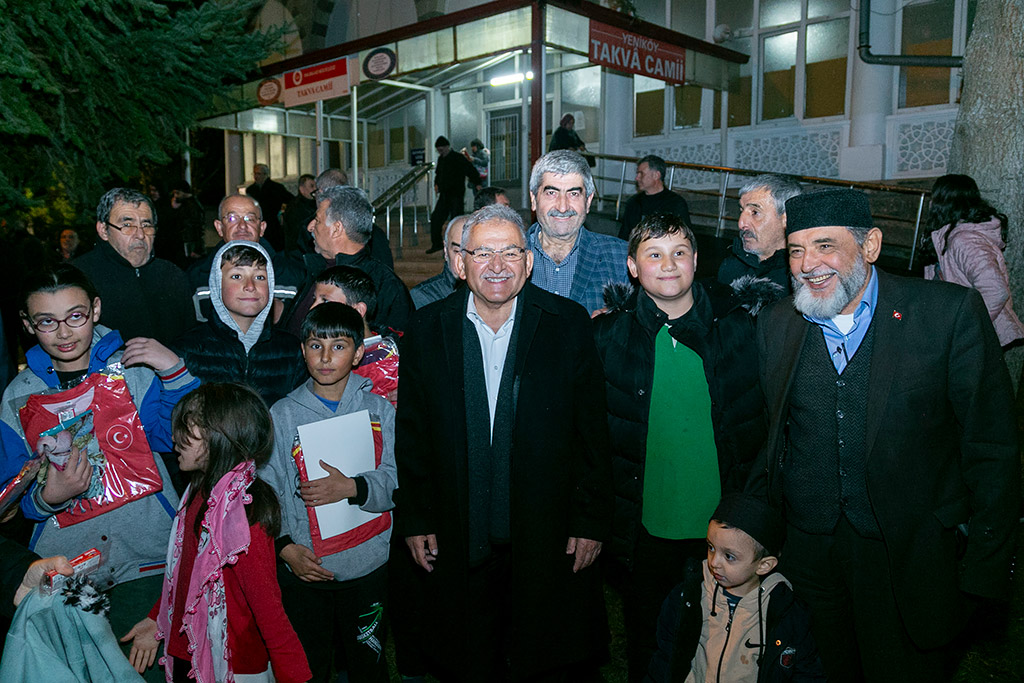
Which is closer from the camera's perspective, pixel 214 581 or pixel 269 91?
pixel 214 581

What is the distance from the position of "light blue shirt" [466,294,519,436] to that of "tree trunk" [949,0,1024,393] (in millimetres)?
4662

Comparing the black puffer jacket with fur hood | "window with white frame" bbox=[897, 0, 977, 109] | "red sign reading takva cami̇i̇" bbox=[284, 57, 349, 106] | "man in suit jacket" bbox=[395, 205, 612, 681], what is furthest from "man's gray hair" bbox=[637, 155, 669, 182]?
"red sign reading takva cami̇i̇" bbox=[284, 57, 349, 106]

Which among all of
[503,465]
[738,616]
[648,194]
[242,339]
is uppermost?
[648,194]

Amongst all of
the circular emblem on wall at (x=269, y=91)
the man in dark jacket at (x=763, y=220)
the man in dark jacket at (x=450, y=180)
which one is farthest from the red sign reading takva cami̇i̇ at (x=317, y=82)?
the man in dark jacket at (x=763, y=220)

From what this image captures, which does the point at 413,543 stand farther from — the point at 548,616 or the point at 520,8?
the point at 520,8

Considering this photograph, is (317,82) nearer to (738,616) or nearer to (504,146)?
(504,146)

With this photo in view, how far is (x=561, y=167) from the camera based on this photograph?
12.8 ft

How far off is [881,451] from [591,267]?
1.82 meters

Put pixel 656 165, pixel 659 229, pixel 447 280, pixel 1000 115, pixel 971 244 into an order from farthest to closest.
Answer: pixel 656 165
pixel 1000 115
pixel 971 244
pixel 447 280
pixel 659 229

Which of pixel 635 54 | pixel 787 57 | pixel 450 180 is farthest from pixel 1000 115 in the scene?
pixel 787 57

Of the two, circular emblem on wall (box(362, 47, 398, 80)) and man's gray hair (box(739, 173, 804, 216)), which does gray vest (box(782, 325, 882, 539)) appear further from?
circular emblem on wall (box(362, 47, 398, 80))

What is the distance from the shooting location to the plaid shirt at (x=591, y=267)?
3.91 meters

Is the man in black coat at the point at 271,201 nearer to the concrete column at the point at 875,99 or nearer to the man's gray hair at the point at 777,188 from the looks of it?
the man's gray hair at the point at 777,188

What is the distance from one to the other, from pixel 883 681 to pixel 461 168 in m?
10.4
